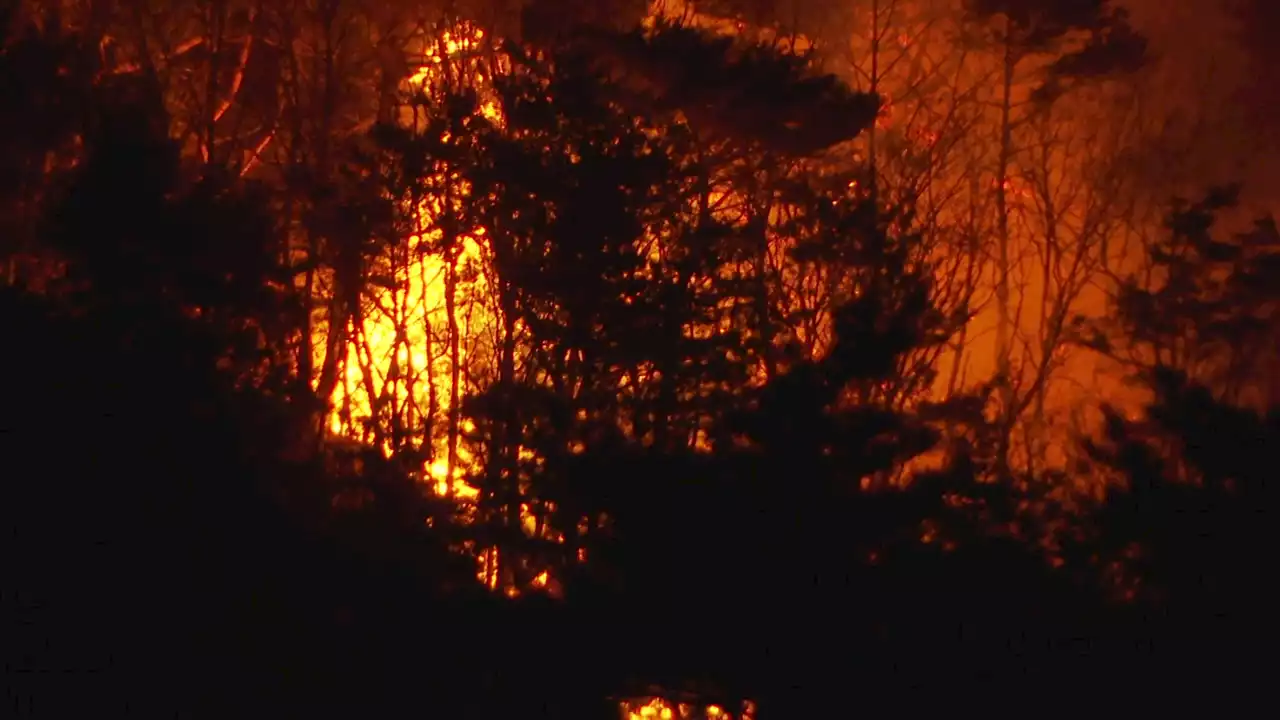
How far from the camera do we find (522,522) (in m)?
9.67

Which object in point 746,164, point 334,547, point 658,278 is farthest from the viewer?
point 746,164

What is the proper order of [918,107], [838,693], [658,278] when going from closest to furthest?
[838,693] → [658,278] → [918,107]

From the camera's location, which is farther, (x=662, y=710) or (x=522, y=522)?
(x=662, y=710)

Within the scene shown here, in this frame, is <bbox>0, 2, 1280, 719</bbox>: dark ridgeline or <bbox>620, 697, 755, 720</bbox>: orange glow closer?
<bbox>0, 2, 1280, 719</bbox>: dark ridgeline

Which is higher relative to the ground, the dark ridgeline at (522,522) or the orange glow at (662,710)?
the dark ridgeline at (522,522)

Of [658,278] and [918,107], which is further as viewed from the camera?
[918,107]

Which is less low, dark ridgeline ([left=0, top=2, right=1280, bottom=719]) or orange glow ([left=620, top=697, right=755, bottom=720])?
dark ridgeline ([left=0, top=2, right=1280, bottom=719])

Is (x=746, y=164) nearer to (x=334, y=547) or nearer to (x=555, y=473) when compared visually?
(x=555, y=473)

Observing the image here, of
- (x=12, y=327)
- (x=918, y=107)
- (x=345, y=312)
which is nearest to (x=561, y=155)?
(x=345, y=312)

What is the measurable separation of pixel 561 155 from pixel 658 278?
1.27m

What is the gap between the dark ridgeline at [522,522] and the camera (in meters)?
8.00

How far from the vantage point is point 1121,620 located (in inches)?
325

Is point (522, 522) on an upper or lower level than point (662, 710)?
upper

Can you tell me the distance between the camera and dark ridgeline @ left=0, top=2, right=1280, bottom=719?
8.00 m
